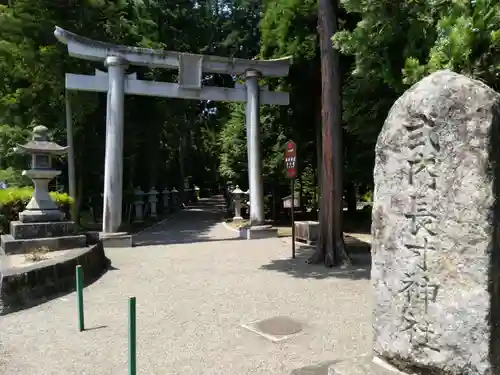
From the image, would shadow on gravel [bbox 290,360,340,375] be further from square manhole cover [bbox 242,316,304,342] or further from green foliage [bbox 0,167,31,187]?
green foliage [bbox 0,167,31,187]

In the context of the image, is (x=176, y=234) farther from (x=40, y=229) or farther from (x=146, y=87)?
(x=40, y=229)

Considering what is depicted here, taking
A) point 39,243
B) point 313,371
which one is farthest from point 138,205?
point 313,371

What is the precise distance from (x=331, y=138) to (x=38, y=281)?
21.3ft

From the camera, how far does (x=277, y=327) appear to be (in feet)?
18.6

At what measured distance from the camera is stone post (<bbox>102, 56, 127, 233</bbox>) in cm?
1312

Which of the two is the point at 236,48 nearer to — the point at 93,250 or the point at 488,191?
the point at 93,250

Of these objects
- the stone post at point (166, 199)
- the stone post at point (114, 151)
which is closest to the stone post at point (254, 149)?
the stone post at point (114, 151)

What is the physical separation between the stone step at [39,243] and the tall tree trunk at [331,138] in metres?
5.57

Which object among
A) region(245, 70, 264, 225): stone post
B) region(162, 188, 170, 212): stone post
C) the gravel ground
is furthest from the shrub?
region(162, 188, 170, 212): stone post

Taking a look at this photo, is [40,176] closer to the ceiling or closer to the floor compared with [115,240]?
closer to the ceiling

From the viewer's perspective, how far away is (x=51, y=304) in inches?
268

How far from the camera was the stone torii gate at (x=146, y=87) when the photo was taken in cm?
1316

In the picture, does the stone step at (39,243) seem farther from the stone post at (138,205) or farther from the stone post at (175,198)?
the stone post at (175,198)

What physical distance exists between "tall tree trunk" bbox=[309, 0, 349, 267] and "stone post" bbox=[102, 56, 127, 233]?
647 centimetres
